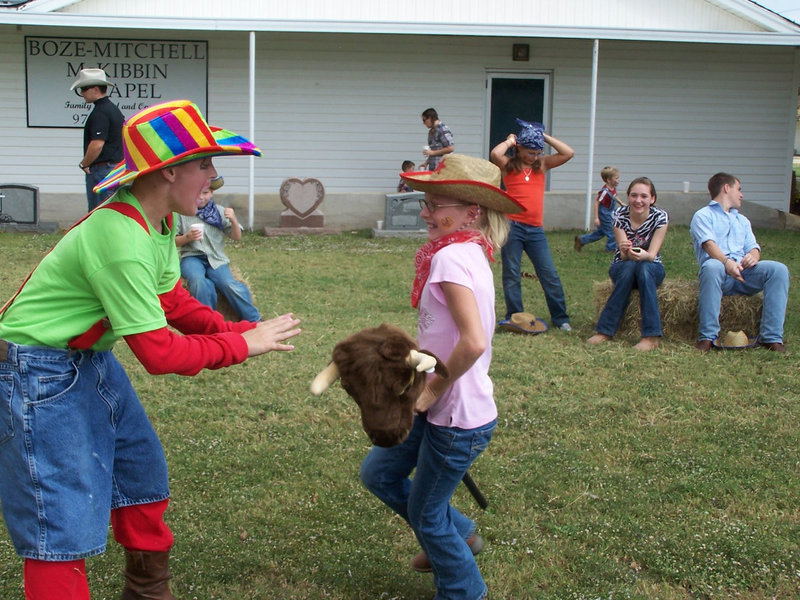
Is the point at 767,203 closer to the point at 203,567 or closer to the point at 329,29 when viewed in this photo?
the point at 329,29

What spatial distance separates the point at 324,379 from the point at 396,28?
503 inches

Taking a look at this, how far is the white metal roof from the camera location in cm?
1439

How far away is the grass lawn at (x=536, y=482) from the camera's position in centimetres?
384

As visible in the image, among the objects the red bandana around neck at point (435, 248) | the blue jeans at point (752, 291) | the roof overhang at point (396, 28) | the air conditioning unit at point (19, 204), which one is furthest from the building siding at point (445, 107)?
the red bandana around neck at point (435, 248)

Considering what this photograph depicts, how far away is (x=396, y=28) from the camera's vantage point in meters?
14.8

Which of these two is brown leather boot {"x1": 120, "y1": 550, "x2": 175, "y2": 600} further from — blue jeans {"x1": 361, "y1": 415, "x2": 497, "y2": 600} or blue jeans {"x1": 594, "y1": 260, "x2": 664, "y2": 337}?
blue jeans {"x1": 594, "y1": 260, "x2": 664, "y2": 337}

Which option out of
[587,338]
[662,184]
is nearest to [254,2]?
[662,184]

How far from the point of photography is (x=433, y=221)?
3.44 m

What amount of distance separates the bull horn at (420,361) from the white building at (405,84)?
1226 cm

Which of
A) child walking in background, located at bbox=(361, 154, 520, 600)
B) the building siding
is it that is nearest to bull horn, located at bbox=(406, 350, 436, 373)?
child walking in background, located at bbox=(361, 154, 520, 600)

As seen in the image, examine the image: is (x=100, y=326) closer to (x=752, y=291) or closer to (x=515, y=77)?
(x=752, y=291)

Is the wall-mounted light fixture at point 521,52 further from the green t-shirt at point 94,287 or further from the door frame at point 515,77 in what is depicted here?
the green t-shirt at point 94,287

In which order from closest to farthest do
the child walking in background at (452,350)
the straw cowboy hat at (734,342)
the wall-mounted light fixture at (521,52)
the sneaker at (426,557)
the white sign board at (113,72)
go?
the child walking in background at (452,350), the sneaker at (426,557), the straw cowboy hat at (734,342), the white sign board at (113,72), the wall-mounted light fixture at (521,52)

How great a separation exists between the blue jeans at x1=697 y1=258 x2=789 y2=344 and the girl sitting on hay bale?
15.4 inches
